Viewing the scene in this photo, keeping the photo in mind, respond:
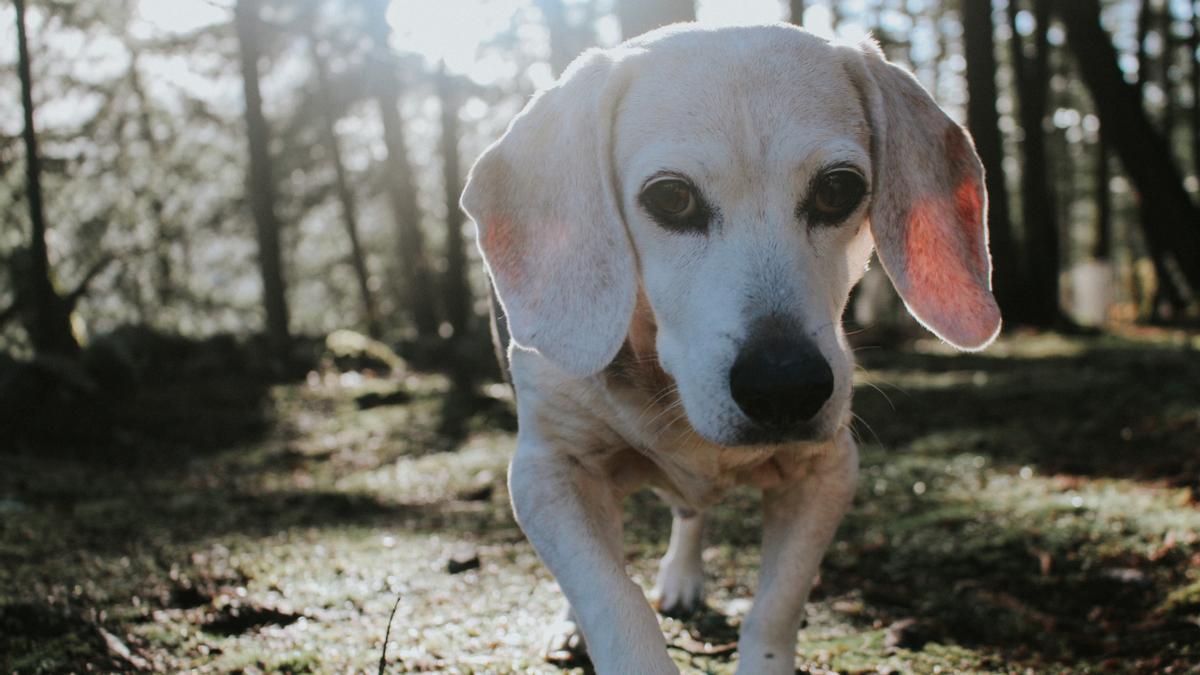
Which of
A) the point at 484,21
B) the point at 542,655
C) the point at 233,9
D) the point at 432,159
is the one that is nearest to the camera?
the point at 542,655

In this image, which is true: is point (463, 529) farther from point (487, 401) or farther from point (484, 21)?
point (484, 21)

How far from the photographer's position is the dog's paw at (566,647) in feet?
10.7

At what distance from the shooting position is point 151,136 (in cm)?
2447

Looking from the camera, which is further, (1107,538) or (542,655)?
(1107,538)

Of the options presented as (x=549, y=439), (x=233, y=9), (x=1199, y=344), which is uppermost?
(x=233, y=9)

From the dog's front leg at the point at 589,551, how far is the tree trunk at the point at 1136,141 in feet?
32.6

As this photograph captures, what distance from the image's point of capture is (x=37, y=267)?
1195cm

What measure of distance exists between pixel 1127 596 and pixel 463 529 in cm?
310

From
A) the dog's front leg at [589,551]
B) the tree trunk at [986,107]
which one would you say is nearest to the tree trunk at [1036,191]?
the tree trunk at [986,107]

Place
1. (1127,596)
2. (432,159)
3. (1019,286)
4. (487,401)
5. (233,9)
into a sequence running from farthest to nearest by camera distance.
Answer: (432,159), (1019,286), (233,9), (487,401), (1127,596)

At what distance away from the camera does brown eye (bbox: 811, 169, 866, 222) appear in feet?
9.39

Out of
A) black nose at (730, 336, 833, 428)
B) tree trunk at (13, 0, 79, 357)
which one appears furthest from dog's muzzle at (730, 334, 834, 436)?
tree trunk at (13, 0, 79, 357)

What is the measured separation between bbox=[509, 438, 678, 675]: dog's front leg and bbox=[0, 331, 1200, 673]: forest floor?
0.56 metres

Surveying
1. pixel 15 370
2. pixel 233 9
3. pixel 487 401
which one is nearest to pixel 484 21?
pixel 233 9
